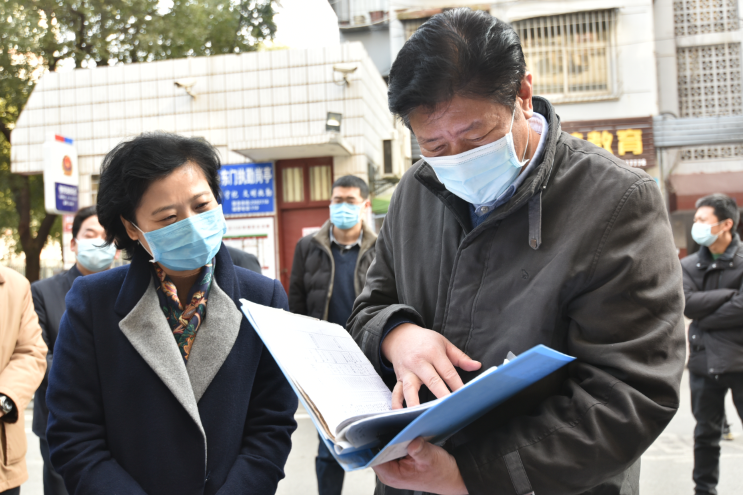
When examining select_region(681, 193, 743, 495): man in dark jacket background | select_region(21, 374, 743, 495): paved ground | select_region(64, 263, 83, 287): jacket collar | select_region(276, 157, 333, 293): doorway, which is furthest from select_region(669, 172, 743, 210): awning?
select_region(64, 263, 83, 287): jacket collar

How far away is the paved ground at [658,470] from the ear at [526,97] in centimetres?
356

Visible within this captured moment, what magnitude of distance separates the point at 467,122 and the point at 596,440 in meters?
0.65

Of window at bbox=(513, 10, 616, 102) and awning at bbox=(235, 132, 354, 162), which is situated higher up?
window at bbox=(513, 10, 616, 102)

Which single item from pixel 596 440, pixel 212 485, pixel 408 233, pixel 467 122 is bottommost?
pixel 212 485

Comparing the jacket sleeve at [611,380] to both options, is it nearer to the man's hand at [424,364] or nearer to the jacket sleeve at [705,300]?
the man's hand at [424,364]

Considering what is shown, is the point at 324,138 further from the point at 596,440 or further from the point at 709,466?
the point at 596,440

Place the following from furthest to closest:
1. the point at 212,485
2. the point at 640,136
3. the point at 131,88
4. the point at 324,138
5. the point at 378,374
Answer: the point at 640,136
the point at 131,88
the point at 324,138
the point at 212,485
the point at 378,374

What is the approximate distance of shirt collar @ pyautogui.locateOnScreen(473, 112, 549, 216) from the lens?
1297 mm

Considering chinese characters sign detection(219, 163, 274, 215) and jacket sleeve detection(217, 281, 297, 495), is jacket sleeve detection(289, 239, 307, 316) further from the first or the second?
chinese characters sign detection(219, 163, 274, 215)

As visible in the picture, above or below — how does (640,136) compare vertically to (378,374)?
above

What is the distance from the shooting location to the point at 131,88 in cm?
1085

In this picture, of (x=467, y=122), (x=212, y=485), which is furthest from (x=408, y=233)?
(x=212, y=485)

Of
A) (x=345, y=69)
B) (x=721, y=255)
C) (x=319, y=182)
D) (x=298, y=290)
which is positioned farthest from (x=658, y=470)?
(x=345, y=69)

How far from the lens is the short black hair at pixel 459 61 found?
1.17 meters
